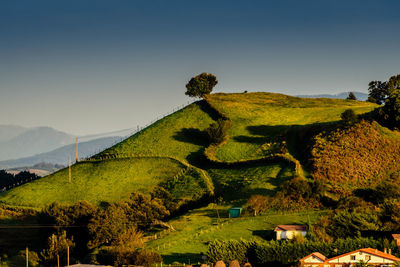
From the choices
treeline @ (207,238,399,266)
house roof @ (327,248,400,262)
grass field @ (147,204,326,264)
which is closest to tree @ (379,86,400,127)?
grass field @ (147,204,326,264)

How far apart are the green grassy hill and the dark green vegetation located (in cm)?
30

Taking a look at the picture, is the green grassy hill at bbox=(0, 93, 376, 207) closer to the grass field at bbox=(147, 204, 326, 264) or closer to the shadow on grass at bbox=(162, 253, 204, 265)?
the grass field at bbox=(147, 204, 326, 264)

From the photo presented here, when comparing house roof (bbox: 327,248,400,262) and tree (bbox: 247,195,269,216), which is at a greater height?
tree (bbox: 247,195,269,216)

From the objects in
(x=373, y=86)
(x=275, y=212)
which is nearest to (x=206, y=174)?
(x=275, y=212)

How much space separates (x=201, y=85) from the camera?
150m

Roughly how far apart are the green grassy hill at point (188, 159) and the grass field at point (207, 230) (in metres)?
10.5

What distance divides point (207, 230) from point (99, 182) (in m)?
44.0

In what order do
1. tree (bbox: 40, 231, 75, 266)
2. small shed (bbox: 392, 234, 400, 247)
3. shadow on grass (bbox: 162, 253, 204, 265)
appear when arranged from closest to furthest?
small shed (bbox: 392, 234, 400, 247) < shadow on grass (bbox: 162, 253, 204, 265) < tree (bbox: 40, 231, 75, 266)

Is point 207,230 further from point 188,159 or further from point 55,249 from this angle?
point 188,159

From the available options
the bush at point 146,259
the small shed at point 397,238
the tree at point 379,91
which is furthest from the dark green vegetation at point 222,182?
the tree at point 379,91

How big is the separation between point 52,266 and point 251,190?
131 ft

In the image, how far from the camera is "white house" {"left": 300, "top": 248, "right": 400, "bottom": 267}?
2013 inches

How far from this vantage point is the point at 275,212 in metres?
78.7

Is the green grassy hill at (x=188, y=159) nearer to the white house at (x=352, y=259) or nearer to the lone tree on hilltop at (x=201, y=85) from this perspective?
the lone tree on hilltop at (x=201, y=85)
